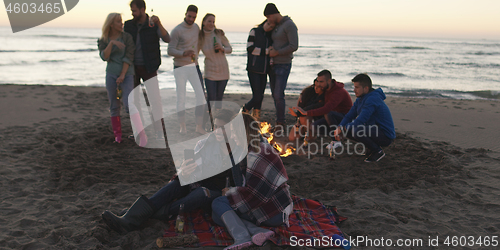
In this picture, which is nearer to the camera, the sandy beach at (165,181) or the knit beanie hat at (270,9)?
the sandy beach at (165,181)

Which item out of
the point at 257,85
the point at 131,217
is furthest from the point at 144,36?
the point at 131,217

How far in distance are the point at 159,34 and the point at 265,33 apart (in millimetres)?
2007

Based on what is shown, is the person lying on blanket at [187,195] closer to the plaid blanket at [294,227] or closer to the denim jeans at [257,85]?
the plaid blanket at [294,227]

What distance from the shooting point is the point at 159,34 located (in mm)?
5473

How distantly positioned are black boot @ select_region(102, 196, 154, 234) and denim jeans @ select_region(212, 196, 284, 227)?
1.81ft

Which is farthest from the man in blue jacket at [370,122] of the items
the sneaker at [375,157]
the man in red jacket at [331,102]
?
the man in red jacket at [331,102]

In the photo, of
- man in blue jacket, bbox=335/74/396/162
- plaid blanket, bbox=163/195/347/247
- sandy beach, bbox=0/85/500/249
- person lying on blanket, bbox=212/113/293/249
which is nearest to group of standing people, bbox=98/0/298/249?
person lying on blanket, bbox=212/113/293/249

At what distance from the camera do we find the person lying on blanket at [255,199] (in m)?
2.74

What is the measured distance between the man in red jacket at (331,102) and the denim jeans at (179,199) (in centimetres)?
305

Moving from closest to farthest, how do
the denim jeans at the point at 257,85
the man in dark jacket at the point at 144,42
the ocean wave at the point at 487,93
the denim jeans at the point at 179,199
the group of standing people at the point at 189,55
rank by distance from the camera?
1. the denim jeans at the point at 179,199
2. the group of standing people at the point at 189,55
3. the man in dark jacket at the point at 144,42
4. the denim jeans at the point at 257,85
5. the ocean wave at the point at 487,93

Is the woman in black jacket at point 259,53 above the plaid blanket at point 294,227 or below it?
above

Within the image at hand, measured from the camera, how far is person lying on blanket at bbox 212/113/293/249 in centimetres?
274

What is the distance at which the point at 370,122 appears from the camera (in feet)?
16.0

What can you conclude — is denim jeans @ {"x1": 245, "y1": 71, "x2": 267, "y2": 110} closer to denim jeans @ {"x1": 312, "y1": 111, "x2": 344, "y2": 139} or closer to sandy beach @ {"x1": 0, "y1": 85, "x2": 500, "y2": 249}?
sandy beach @ {"x1": 0, "y1": 85, "x2": 500, "y2": 249}
